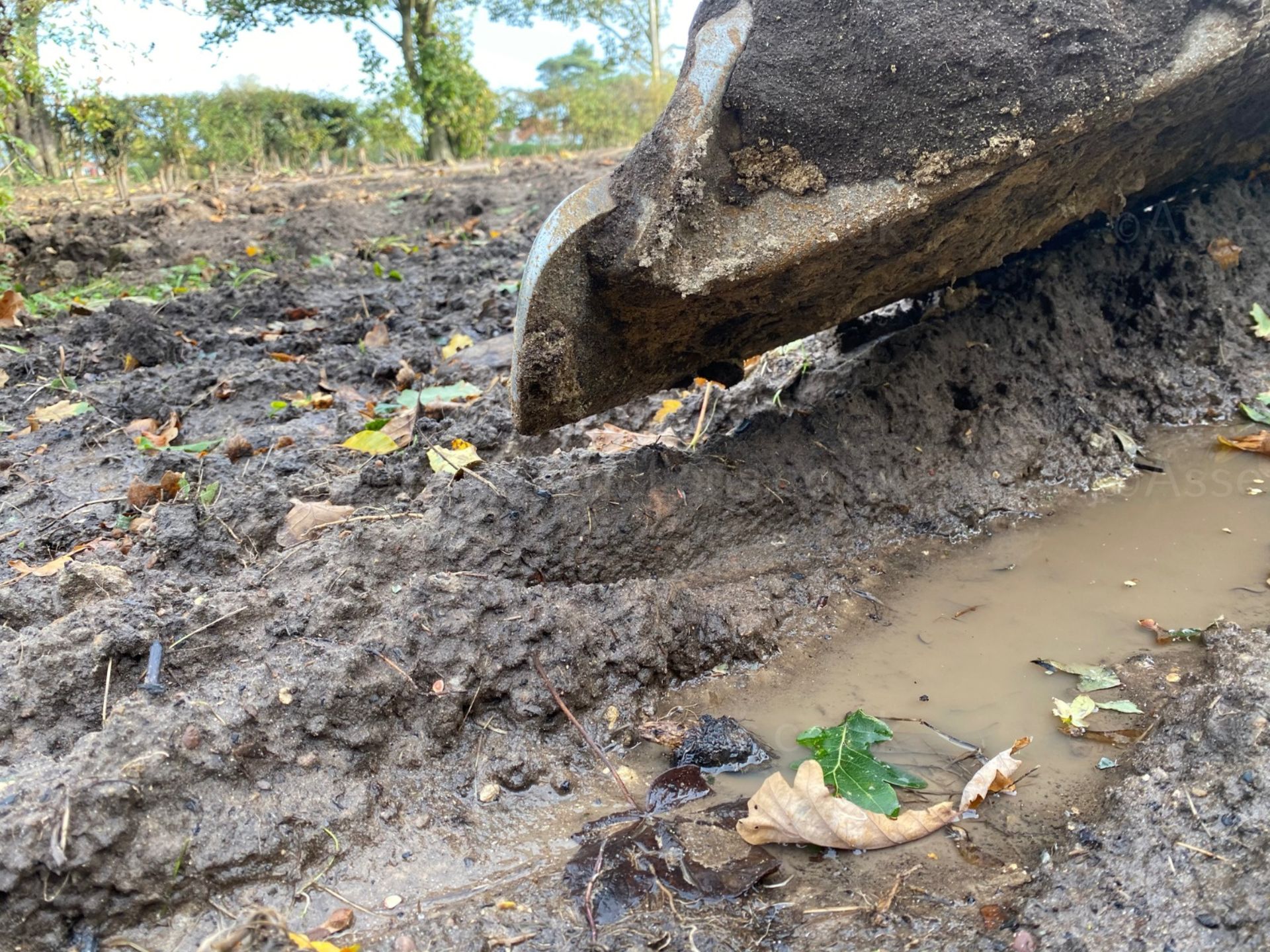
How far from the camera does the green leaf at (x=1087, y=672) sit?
2.04m

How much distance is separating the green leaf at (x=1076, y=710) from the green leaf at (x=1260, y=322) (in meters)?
2.50

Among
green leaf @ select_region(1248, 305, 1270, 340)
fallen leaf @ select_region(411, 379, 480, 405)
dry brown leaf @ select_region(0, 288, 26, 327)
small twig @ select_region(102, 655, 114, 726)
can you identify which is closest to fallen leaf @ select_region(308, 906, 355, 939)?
small twig @ select_region(102, 655, 114, 726)

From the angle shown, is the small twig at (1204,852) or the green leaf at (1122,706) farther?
the green leaf at (1122,706)

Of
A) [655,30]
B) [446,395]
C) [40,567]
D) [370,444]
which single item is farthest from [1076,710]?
[655,30]

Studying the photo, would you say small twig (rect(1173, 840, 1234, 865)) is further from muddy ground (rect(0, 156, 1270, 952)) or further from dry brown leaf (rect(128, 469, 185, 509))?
dry brown leaf (rect(128, 469, 185, 509))

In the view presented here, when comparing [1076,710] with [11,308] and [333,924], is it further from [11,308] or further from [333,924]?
[11,308]

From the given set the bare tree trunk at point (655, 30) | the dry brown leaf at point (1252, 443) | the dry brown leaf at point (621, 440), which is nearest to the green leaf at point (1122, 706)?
the dry brown leaf at point (621, 440)

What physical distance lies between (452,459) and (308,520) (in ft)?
1.55

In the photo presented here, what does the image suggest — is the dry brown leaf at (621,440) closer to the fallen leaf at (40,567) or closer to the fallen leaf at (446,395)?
the fallen leaf at (446,395)

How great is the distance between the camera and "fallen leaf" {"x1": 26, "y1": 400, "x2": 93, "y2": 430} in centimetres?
375

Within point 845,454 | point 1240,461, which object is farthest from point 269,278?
point 1240,461

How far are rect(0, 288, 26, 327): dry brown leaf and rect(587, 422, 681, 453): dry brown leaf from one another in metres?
3.79

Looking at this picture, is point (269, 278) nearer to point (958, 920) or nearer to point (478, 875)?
point (478, 875)

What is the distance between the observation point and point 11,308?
A: 5.05 m
